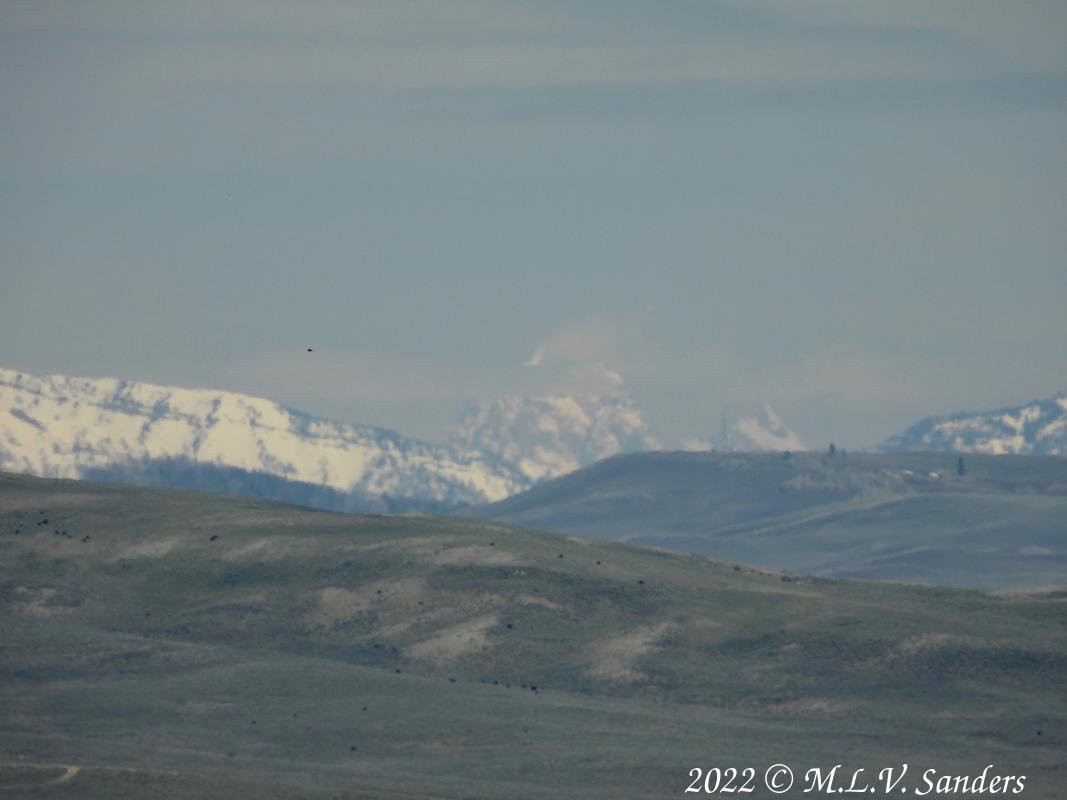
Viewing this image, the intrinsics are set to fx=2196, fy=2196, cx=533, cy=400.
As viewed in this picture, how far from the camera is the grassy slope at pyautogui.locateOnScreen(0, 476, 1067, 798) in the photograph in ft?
351

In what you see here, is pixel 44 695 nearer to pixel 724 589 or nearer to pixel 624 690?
pixel 624 690

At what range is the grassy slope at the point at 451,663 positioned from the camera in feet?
351

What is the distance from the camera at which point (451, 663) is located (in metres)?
142

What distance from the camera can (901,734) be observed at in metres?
121

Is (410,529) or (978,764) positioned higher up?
(410,529)

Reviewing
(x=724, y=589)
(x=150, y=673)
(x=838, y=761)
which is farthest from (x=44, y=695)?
(x=724, y=589)

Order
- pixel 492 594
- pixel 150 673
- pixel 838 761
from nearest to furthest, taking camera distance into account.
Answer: pixel 838 761
pixel 150 673
pixel 492 594

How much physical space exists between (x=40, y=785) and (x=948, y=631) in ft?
238

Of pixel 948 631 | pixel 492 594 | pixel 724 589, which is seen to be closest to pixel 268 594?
pixel 492 594

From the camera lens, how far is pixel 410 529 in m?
182

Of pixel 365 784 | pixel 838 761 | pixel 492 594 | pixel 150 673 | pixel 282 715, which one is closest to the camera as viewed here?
pixel 365 784

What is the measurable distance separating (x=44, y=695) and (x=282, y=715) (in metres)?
15.6

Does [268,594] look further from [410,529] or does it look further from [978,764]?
[978,764]

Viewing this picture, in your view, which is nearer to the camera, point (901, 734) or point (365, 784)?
point (365, 784)
